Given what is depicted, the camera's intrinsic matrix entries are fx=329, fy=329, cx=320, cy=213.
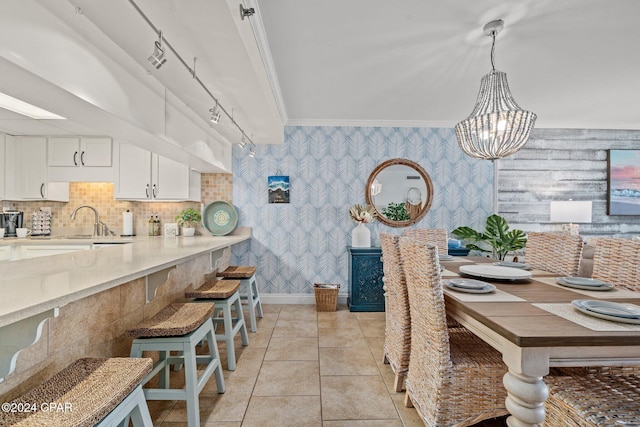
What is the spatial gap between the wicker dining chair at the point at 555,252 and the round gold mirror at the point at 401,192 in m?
1.68

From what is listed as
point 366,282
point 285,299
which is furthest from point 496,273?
point 285,299

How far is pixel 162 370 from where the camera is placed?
2.02m

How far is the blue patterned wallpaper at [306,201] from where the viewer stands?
169 inches

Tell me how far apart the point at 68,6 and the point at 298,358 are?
2.59 metres

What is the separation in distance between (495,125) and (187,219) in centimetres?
339

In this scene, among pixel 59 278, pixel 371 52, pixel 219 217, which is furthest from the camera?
pixel 219 217

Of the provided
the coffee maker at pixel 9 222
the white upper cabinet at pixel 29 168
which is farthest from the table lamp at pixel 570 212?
the coffee maker at pixel 9 222

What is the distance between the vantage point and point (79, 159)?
3693 mm

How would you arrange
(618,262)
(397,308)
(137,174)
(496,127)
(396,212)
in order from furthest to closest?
(396,212) → (137,174) → (496,127) → (397,308) → (618,262)

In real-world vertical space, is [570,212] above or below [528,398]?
above

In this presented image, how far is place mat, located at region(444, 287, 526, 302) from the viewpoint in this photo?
156 centimetres

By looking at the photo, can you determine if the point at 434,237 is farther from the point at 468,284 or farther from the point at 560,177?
the point at 560,177

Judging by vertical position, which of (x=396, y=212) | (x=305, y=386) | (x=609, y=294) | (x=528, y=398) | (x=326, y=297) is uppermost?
(x=396, y=212)

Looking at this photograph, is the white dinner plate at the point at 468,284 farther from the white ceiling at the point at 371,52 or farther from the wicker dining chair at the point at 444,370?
the white ceiling at the point at 371,52
